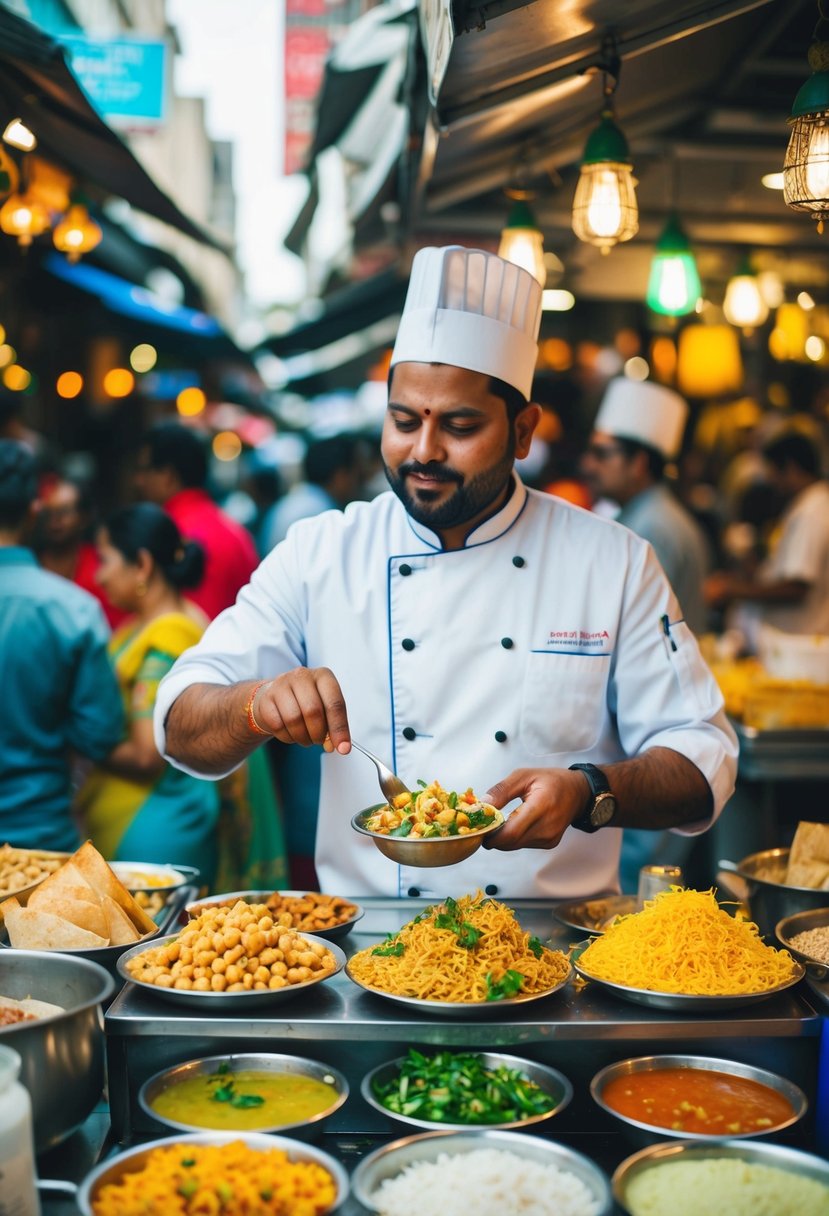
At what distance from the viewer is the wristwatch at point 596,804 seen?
2.45m

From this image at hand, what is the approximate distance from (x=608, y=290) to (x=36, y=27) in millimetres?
4839

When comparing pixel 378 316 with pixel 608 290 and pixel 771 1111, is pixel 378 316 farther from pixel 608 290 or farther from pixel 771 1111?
pixel 771 1111

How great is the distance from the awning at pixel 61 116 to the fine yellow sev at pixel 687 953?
2.61 m

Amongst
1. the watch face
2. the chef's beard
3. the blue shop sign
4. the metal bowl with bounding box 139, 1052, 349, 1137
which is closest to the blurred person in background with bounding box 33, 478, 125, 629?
the blue shop sign

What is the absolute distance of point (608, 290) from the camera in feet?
24.4

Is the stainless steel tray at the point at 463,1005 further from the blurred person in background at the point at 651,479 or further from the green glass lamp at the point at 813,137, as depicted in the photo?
the blurred person in background at the point at 651,479

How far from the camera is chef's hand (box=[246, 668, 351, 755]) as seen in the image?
2342 mm

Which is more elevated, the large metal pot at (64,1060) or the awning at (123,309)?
the awning at (123,309)

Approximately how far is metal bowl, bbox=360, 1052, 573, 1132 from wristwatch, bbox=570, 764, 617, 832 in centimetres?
58

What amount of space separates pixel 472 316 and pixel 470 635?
0.78 meters

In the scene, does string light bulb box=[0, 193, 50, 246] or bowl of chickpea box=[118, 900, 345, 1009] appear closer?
bowl of chickpea box=[118, 900, 345, 1009]

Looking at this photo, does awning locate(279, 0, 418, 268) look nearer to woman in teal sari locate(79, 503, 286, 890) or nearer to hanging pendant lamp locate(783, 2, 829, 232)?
hanging pendant lamp locate(783, 2, 829, 232)

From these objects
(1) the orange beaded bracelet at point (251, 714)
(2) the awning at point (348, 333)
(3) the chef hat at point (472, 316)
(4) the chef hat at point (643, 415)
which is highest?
(2) the awning at point (348, 333)

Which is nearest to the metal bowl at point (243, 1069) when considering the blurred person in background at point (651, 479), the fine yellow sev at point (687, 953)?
the fine yellow sev at point (687, 953)
